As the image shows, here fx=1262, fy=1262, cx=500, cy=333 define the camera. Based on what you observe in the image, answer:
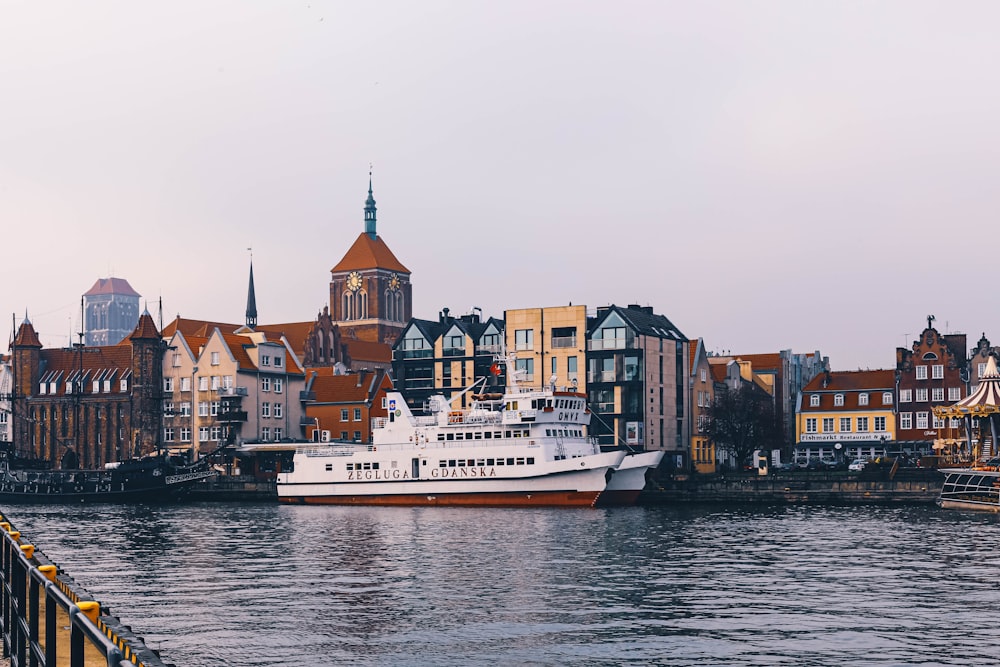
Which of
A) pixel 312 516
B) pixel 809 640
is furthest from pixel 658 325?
pixel 809 640

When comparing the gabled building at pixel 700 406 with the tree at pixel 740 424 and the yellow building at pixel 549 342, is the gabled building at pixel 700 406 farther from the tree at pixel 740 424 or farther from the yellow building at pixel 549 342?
the yellow building at pixel 549 342

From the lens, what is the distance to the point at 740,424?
116 m

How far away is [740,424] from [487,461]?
3580cm

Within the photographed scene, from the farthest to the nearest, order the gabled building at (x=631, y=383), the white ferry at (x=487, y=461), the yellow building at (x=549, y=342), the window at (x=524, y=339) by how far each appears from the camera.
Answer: the window at (x=524, y=339) < the yellow building at (x=549, y=342) < the gabled building at (x=631, y=383) < the white ferry at (x=487, y=461)

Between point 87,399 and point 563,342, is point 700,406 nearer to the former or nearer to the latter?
point 563,342

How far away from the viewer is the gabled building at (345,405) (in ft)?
422

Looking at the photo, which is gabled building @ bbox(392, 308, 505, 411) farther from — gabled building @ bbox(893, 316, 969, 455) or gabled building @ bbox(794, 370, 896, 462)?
gabled building @ bbox(893, 316, 969, 455)

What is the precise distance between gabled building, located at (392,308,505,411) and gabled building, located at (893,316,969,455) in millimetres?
37847

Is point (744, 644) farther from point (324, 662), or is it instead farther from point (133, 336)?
point (133, 336)

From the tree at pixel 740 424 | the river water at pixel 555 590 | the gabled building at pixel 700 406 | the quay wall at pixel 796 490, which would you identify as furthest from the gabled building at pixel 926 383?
the river water at pixel 555 590

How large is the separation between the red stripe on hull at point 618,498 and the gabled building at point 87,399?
57.7 m

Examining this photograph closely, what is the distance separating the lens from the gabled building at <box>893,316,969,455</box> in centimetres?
11600

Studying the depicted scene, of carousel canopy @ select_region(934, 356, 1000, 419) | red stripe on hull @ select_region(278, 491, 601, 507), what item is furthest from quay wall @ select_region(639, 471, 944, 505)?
red stripe on hull @ select_region(278, 491, 601, 507)

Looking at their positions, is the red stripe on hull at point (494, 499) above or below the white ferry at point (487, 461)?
below
